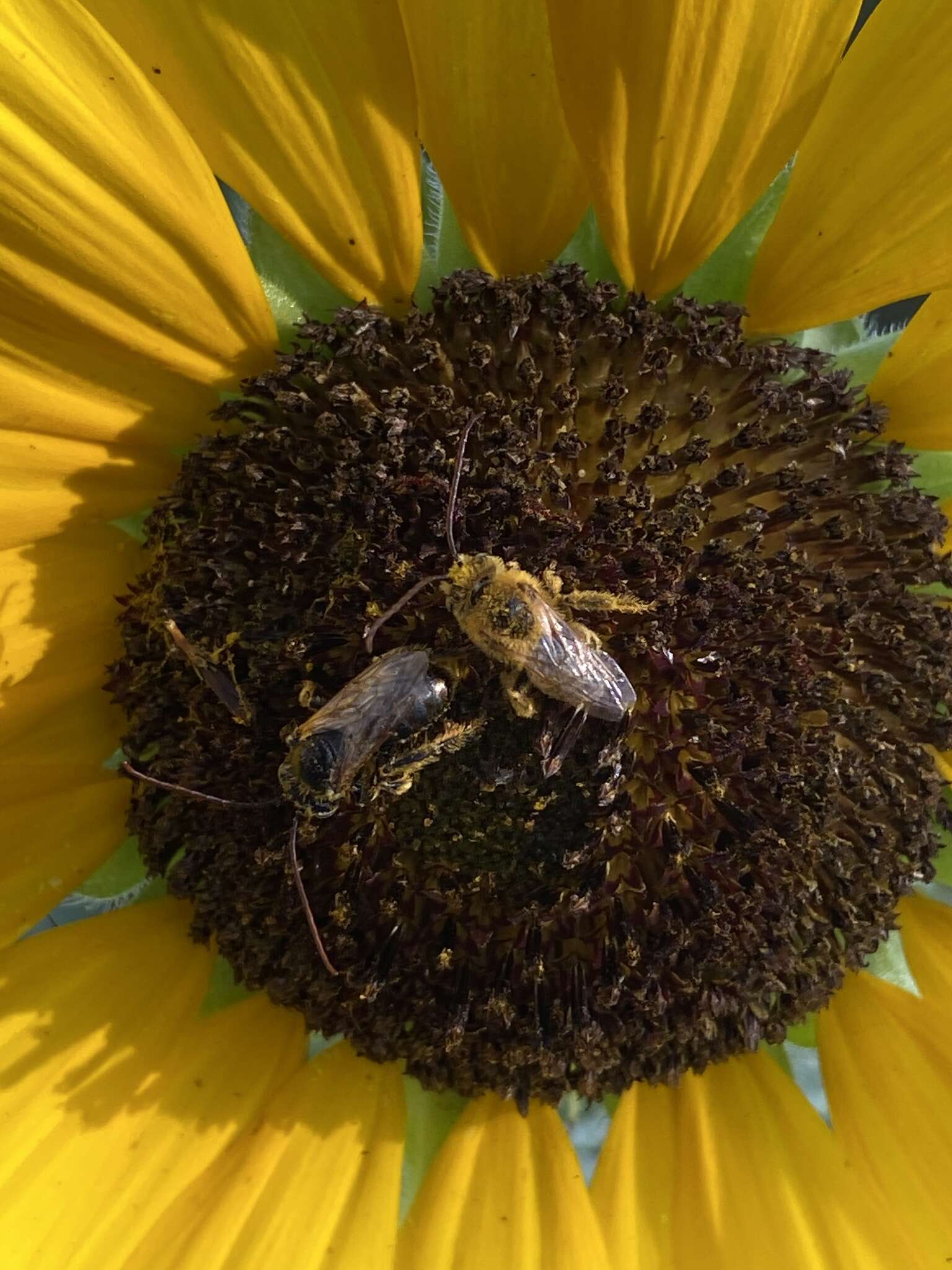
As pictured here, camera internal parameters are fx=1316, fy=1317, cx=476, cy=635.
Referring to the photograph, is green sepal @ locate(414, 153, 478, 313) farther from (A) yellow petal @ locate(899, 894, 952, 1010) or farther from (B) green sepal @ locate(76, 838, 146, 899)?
(A) yellow petal @ locate(899, 894, 952, 1010)

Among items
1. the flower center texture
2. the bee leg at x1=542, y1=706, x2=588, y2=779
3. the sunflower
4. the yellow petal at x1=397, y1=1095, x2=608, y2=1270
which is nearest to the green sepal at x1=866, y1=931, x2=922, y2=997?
the sunflower

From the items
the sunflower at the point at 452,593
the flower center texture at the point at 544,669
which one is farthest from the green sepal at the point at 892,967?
the flower center texture at the point at 544,669

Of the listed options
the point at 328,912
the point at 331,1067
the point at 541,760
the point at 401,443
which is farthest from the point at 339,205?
the point at 331,1067

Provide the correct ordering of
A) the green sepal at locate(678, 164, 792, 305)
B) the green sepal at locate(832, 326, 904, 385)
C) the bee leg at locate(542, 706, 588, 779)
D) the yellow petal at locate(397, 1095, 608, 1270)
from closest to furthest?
the bee leg at locate(542, 706, 588, 779)
the green sepal at locate(678, 164, 792, 305)
the green sepal at locate(832, 326, 904, 385)
the yellow petal at locate(397, 1095, 608, 1270)

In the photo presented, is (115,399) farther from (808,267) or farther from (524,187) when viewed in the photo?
(808,267)

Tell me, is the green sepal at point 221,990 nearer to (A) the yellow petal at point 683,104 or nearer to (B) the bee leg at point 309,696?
(B) the bee leg at point 309,696

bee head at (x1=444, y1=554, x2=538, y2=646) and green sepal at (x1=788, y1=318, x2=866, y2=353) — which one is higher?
green sepal at (x1=788, y1=318, x2=866, y2=353)
